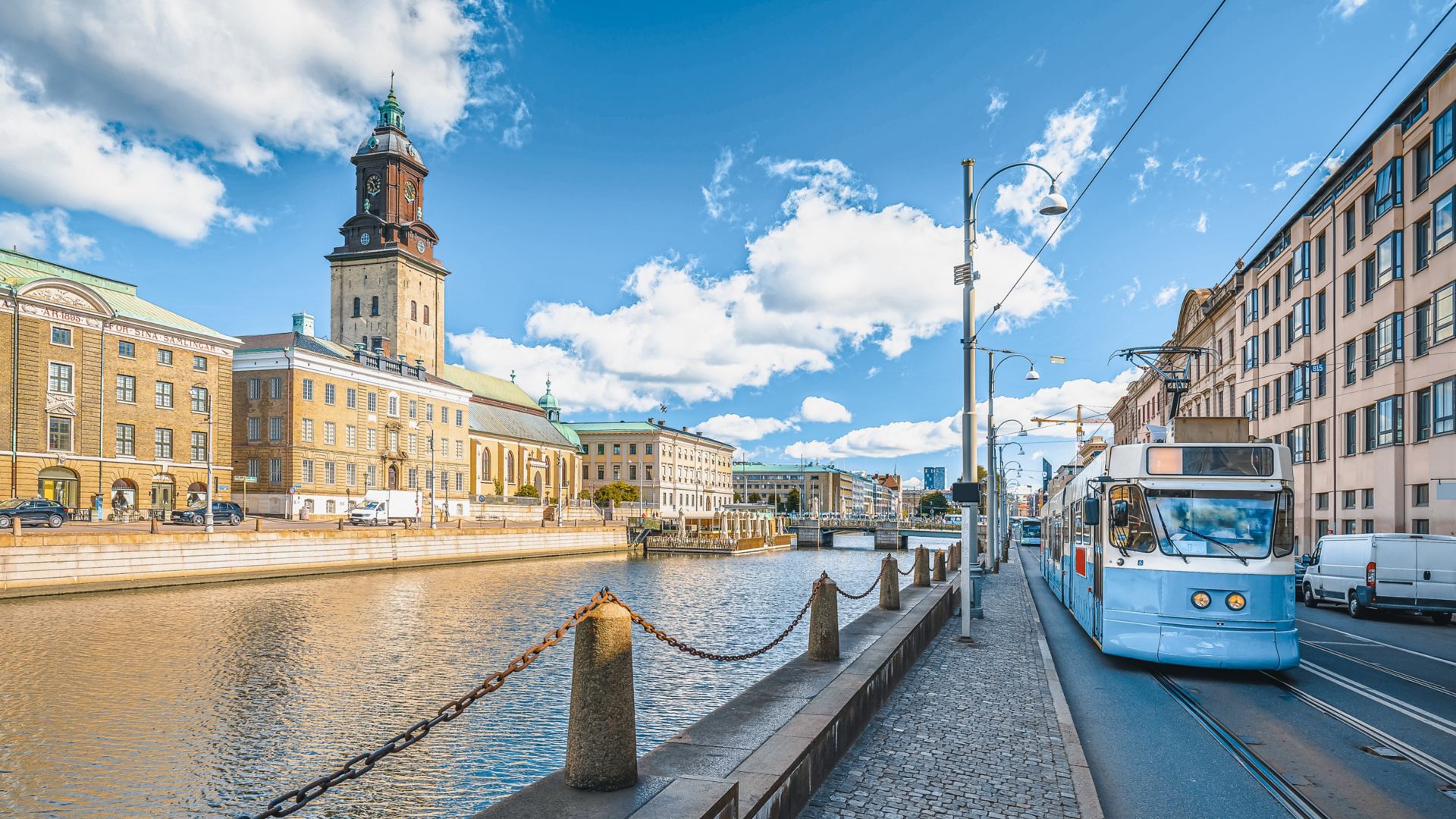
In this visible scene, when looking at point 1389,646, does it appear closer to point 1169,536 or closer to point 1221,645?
point 1221,645

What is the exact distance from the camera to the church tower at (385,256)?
93.9 meters

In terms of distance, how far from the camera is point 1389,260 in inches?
1372

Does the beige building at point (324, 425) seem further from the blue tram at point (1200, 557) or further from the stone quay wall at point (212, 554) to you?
the blue tram at point (1200, 557)

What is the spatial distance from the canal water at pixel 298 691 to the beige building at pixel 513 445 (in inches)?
2410

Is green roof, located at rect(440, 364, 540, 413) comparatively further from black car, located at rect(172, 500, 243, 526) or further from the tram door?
the tram door

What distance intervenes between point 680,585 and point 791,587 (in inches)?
217

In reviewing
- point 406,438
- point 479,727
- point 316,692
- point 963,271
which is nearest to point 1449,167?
point 963,271

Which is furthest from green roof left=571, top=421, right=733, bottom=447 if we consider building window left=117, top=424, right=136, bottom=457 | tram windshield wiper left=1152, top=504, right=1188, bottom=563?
tram windshield wiper left=1152, top=504, right=1188, bottom=563

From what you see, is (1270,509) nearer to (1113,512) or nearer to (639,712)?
(1113,512)

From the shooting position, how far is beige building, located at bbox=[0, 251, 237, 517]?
46906 mm

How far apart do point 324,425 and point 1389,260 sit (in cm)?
6446

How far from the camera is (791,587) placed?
4453 cm

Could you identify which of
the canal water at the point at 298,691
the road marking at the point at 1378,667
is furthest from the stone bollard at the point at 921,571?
the road marking at the point at 1378,667

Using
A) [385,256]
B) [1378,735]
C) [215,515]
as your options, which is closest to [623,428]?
[385,256]
